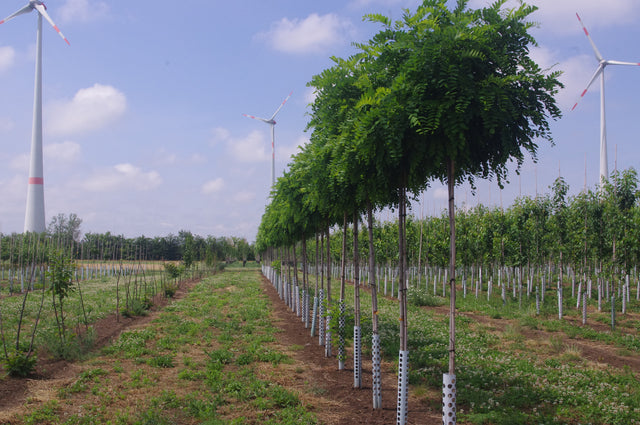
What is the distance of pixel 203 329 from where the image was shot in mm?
16766

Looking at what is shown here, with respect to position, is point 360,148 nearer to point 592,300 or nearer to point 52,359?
point 52,359

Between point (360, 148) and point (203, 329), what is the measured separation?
41.8 feet

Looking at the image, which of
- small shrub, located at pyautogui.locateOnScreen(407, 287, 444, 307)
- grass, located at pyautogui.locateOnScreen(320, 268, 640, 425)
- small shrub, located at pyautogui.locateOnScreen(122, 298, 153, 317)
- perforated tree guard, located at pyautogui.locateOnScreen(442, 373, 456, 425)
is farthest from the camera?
small shrub, located at pyautogui.locateOnScreen(407, 287, 444, 307)

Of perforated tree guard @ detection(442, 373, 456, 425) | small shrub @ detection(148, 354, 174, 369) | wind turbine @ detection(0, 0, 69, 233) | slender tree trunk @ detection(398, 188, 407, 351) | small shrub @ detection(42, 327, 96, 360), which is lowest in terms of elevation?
small shrub @ detection(148, 354, 174, 369)

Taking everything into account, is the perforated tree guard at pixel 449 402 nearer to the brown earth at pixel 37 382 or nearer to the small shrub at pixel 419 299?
the brown earth at pixel 37 382

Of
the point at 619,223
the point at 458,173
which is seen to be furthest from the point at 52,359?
the point at 619,223

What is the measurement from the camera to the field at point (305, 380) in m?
7.59

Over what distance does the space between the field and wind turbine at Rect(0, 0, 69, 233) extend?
42550 mm

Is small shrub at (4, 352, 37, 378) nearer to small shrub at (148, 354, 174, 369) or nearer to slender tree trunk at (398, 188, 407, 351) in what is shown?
small shrub at (148, 354, 174, 369)

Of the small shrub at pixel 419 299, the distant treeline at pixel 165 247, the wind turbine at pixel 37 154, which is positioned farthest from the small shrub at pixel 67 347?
the wind turbine at pixel 37 154

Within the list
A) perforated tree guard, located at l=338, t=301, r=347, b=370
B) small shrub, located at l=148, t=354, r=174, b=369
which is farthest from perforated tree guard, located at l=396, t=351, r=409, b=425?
small shrub, located at l=148, t=354, r=174, b=369

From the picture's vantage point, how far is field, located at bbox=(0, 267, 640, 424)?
24.9 feet

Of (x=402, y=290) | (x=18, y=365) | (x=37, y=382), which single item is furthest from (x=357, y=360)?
(x=18, y=365)

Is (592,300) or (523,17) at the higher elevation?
(523,17)
